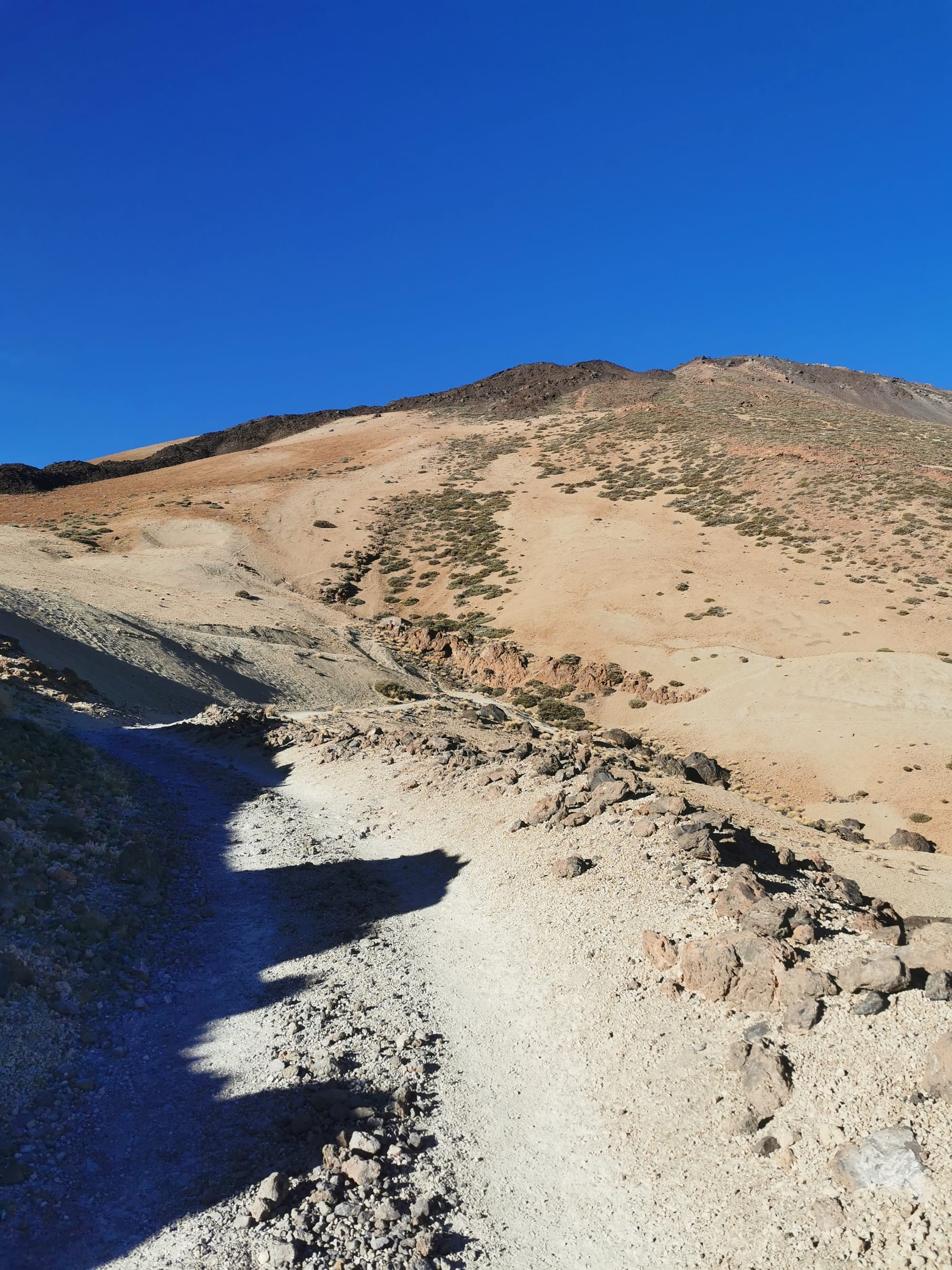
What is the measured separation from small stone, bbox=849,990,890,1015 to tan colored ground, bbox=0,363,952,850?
41.6 ft

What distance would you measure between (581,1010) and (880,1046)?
8.77 feet

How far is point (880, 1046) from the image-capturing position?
5387 mm

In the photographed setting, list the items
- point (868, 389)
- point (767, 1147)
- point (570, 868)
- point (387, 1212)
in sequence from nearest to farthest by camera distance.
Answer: point (387, 1212) → point (767, 1147) → point (570, 868) → point (868, 389)

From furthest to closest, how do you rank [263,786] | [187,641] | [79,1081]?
[187,641], [263,786], [79,1081]

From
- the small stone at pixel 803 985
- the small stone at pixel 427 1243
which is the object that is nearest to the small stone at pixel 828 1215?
the small stone at pixel 803 985

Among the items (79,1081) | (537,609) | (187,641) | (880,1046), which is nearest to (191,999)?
(79,1081)

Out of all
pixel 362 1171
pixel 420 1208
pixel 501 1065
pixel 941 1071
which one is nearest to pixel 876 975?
pixel 941 1071

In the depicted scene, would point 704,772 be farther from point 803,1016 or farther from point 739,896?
point 803,1016

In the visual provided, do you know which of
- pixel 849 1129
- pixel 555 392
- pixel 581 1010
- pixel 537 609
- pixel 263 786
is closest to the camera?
pixel 849 1129

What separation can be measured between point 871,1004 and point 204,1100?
5.26 meters

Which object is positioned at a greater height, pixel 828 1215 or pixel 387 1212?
pixel 828 1215

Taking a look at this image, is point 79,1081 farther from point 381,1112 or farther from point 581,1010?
point 581,1010

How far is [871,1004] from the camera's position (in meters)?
5.65

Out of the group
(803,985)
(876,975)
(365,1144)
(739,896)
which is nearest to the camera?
(365,1144)
